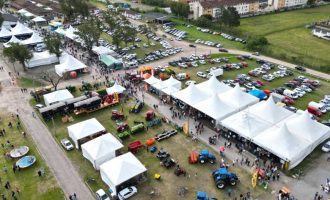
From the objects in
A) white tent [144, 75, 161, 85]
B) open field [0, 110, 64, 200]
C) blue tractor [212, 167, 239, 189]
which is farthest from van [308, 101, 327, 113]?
open field [0, 110, 64, 200]

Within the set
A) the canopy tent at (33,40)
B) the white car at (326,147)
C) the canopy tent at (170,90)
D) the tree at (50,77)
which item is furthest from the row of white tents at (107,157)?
the canopy tent at (33,40)

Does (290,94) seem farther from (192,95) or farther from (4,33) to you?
(4,33)

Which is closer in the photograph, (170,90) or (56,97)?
(56,97)

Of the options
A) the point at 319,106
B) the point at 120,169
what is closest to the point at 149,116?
the point at 120,169

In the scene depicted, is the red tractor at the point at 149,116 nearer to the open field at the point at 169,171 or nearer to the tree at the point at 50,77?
the open field at the point at 169,171

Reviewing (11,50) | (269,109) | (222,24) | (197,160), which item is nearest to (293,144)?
(269,109)

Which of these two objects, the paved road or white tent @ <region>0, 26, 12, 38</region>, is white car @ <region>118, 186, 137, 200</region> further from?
white tent @ <region>0, 26, 12, 38</region>

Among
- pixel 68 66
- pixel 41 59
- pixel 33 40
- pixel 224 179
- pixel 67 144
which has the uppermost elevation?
pixel 33 40
